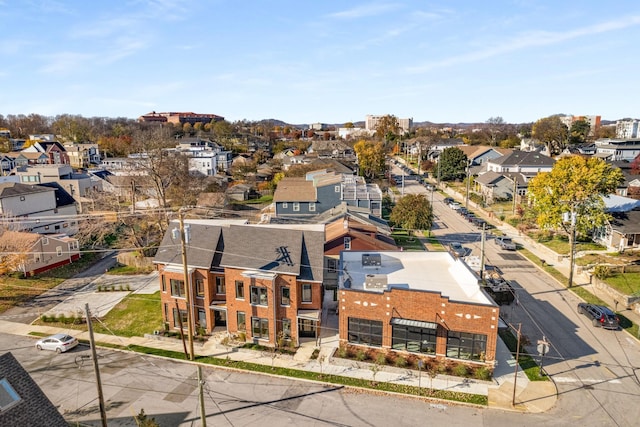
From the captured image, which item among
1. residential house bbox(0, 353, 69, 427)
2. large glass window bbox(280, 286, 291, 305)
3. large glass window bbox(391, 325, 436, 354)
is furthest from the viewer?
large glass window bbox(280, 286, 291, 305)

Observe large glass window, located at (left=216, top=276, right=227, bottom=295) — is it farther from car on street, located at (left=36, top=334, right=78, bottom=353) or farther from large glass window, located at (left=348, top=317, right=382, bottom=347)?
car on street, located at (left=36, top=334, right=78, bottom=353)

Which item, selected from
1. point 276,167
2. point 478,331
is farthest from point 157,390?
point 276,167

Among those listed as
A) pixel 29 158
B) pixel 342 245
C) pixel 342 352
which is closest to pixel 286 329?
pixel 342 352

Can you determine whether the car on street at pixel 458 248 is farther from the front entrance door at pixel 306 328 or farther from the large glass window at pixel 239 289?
the large glass window at pixel 239 289

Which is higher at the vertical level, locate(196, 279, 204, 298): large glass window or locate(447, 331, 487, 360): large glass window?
locate(196, 279, 204, 298): large glass window

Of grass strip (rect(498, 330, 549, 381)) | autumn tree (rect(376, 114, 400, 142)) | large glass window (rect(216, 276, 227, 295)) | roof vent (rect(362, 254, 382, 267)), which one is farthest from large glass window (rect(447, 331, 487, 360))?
autumn tree (rect(376, 114, 400, 142))

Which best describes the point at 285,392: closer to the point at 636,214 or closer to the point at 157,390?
the point at 157,390
